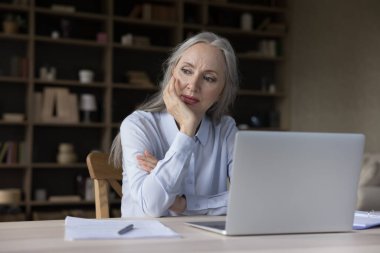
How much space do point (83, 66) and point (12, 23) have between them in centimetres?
84

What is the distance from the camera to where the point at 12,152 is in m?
5.55

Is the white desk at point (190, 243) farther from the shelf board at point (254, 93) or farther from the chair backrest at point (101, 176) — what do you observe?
the shelf board at point (254, 93)

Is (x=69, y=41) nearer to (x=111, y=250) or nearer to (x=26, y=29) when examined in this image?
(x=26, y=29)

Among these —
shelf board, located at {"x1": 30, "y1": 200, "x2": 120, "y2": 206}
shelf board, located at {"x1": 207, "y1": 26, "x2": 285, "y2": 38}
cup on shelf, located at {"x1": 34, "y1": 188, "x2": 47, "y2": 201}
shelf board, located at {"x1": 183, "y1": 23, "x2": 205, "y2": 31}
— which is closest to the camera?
shelf board, located at {"x1": 30, "y1": 200, "x2": 120, "y2": 206}

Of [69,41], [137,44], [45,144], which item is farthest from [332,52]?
[45,144]

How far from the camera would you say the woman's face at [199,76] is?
211cm

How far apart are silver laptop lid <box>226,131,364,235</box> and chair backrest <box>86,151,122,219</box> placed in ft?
2.68

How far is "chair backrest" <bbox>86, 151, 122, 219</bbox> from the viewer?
2.01m

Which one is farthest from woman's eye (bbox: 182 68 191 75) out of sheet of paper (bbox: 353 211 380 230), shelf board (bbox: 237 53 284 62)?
shelf board (bbox: 237 53 284 62)

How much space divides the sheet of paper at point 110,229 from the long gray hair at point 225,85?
728mm

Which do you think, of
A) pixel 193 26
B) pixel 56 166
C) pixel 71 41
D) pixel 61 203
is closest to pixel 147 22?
pixel 193 26

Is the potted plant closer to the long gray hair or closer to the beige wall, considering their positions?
the beige wall

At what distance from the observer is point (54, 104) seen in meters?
5.75

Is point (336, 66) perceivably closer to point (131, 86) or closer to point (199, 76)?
point (131, 86)
